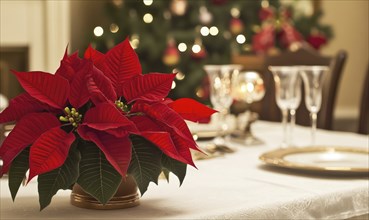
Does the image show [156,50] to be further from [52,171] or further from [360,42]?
[52,171]

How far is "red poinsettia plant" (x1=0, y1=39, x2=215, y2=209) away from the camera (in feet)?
3.04

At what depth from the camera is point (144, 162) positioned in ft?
3.18

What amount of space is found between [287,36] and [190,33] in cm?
65

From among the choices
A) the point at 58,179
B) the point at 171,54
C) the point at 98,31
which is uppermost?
the point at 58,179

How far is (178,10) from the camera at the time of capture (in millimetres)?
4469

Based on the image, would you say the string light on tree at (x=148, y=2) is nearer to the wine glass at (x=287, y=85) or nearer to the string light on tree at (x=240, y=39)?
the string light on tree at (x=240, y=39)

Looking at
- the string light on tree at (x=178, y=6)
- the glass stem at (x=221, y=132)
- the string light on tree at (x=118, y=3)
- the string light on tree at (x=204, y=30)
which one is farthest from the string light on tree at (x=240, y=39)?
the glass stem at (x=221, y=132)

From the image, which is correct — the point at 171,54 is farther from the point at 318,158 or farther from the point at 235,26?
the point at 318,158

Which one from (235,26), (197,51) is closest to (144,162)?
(197,51)

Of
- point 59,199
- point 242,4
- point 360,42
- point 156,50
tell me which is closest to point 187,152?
point 59,199

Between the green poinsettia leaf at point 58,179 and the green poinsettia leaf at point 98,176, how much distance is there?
1 cm

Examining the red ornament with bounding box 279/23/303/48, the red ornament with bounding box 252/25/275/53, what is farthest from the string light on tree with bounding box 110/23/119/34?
the red ornament with bounding box 279/23/303/48

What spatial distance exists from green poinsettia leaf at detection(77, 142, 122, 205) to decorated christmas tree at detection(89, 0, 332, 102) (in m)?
3.30

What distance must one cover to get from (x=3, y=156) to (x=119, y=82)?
0.19 metres
